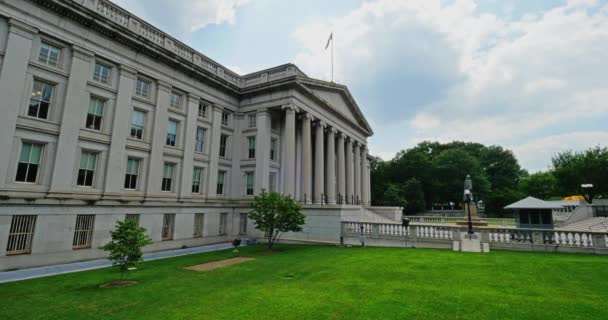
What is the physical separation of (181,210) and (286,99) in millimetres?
12685

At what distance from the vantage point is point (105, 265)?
1469 cm

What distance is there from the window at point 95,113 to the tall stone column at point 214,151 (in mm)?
8366

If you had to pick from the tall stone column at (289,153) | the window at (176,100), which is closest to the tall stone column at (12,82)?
the window at (176,100)

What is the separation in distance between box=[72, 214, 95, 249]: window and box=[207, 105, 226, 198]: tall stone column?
847cm

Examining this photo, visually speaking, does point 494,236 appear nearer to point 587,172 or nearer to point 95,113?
point 95,113

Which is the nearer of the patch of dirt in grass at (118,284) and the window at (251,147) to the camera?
the patch of dirt in grass at (118,284)

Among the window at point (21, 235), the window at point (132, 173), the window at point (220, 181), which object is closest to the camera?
the window at point (21, 235)

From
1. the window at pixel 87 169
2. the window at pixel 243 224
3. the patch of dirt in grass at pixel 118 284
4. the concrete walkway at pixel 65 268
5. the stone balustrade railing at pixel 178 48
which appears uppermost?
the stone balustrade railing at pixel 178 48

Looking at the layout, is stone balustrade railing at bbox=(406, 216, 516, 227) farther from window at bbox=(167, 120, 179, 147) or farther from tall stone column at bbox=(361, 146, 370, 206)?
window at bbox=(167, 120, 179, 147)

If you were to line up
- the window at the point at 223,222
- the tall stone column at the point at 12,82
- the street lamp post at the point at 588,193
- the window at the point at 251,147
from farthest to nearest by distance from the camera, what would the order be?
the street lamp post at the point at 588,193 → the window at the point at 251,147 → the window at the point at 223,222 → the tall stone column at the point at 12,82

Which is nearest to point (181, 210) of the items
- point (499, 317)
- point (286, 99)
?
point (286, 99)

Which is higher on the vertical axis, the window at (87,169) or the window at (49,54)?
the window at (49,54)

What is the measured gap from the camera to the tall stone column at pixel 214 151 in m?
23.8

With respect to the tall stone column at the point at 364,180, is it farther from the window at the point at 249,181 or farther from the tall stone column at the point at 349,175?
the window at the point at 249,181
